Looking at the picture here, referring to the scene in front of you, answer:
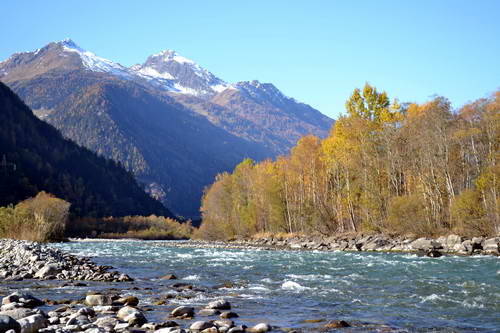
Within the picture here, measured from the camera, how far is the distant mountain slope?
134875 millimetres

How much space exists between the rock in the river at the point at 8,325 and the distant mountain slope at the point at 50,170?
394 feet

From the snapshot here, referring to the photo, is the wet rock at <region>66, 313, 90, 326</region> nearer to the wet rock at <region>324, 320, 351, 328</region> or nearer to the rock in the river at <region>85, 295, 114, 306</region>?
the rock in the river at <region>85, 295, 114, 306</region>

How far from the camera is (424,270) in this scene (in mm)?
22266

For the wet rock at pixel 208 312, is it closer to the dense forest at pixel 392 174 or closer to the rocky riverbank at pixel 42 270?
the rocky riverbank at pixel 42 270

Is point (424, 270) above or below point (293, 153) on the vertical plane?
below

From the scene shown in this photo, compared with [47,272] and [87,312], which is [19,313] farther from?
[47,272]

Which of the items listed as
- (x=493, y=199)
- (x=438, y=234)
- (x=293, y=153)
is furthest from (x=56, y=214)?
(x=493, y=199)

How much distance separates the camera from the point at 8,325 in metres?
9.14

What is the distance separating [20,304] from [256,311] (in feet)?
21.4

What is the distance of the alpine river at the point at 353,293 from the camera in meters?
11.9

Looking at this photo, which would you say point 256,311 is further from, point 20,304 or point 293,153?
point 293,153

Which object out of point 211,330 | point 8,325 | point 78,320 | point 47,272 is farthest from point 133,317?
point 47,272

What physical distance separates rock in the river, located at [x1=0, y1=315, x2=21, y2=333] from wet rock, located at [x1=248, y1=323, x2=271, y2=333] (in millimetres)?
4888

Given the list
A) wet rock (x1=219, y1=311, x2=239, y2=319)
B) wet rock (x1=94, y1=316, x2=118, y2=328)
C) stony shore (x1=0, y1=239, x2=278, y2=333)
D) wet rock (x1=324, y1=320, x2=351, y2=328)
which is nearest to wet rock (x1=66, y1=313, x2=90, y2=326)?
stony shore (x1=0, y1=239, x2=278, y2=333)
